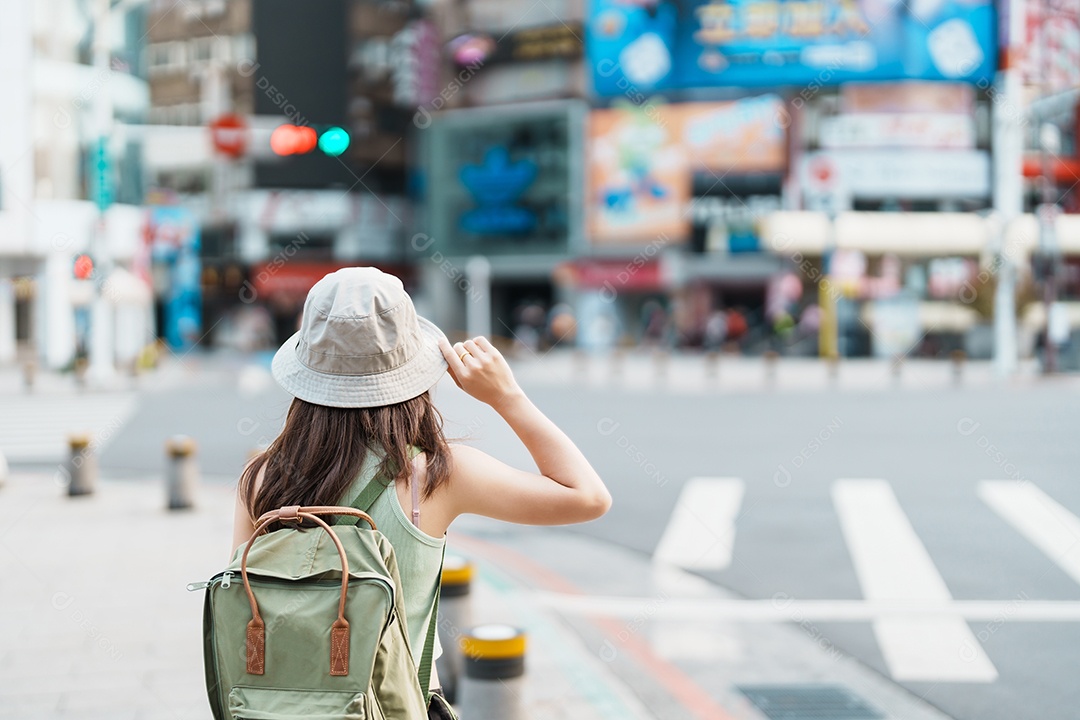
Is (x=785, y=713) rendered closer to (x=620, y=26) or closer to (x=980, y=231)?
(x=980, y=231)

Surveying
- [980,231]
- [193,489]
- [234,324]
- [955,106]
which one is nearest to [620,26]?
[955,106]

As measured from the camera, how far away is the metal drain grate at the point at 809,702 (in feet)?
15.5

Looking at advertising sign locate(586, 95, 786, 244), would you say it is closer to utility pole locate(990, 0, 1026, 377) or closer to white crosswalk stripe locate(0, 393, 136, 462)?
utility pole locate(990, 0, 1026, 377)

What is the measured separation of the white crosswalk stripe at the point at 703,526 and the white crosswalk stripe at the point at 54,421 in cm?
732

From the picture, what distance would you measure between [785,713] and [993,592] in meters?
2.49

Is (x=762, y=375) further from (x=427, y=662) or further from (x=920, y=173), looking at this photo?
(x=427, y=662)

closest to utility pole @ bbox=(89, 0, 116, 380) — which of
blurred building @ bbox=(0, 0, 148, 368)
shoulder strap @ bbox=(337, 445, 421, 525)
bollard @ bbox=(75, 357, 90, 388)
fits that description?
bollard @ bbox=(75, 357, 90, 388)

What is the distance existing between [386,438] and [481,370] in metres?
0.22

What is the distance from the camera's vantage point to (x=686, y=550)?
26.3ft

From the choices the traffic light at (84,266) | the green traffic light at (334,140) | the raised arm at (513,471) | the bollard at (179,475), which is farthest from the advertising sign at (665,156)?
the raised arm at (513,471)

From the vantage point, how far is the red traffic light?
9.27m

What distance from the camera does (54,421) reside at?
1659 centimetres

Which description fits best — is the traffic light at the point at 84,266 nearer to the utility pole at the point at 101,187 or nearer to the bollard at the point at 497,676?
the utility pole at the point at 101,187

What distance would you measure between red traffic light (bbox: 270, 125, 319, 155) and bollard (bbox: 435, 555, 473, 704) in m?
5.18
